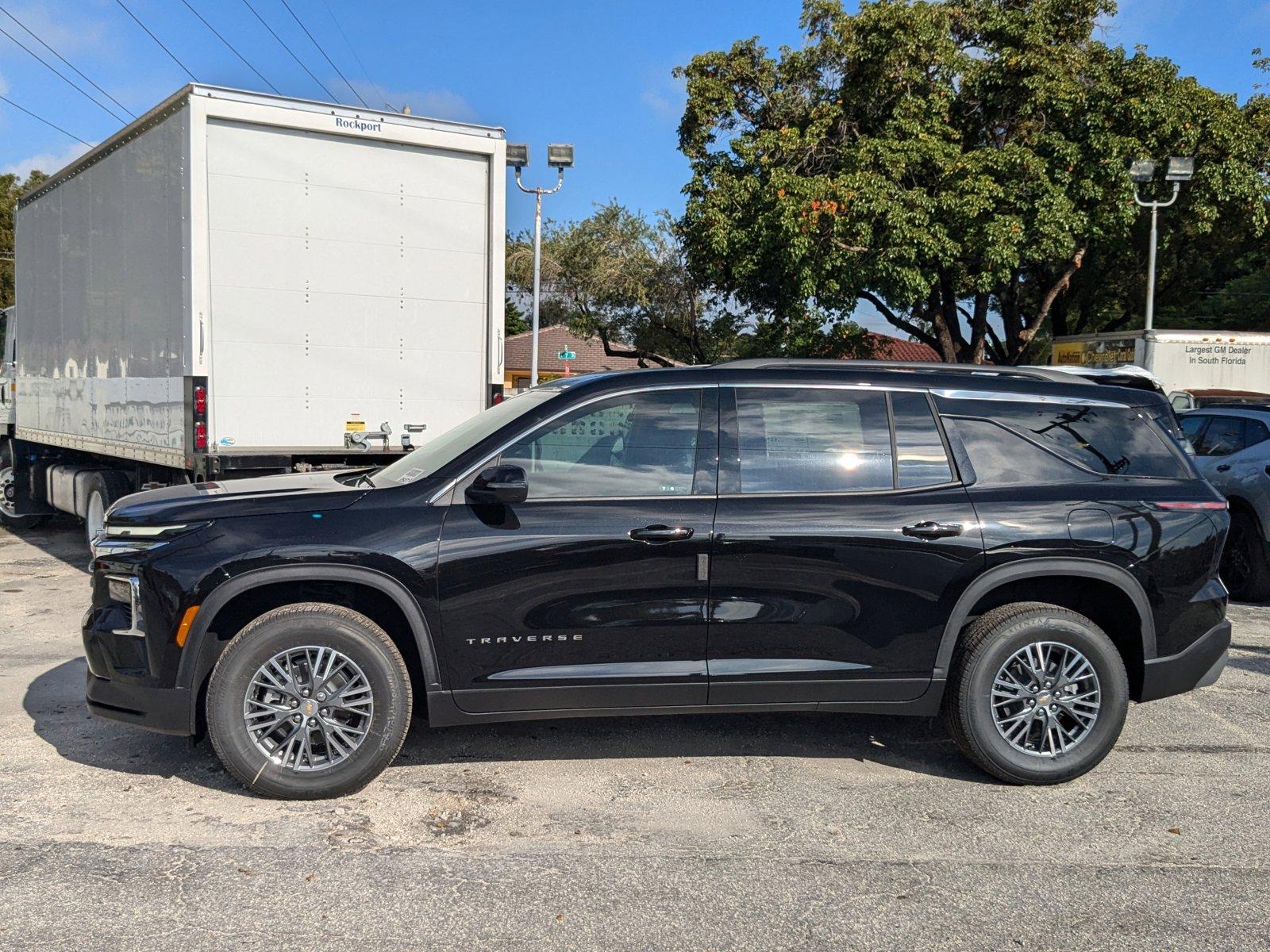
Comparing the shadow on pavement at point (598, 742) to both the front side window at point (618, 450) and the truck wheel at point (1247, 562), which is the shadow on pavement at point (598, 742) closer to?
the front side window at point (618, 450)

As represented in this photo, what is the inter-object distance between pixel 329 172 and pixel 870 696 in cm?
594

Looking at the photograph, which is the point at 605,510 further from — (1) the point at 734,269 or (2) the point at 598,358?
(2) the point at 598,358

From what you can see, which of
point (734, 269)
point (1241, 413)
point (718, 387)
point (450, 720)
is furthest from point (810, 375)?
point (734, 269)

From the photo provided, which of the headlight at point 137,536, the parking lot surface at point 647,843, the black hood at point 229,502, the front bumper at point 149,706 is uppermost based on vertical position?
the black hood at point 229,502

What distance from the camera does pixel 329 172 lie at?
27.0 feet

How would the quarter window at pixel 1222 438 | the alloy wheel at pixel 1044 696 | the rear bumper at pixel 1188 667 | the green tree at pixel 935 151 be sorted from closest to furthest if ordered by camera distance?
the alloy wheel at pixel 1044 696 < the rear bumper at pixel 1188 667 < the quarter window at pixel 1222 438 < the green tree at pixel 935 151

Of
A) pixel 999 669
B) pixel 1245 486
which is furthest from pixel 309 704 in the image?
pixel 1245 486

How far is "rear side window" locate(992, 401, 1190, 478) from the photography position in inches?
188

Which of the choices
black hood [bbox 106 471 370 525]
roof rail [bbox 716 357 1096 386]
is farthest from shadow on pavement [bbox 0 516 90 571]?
roof rail [bbox 716 357 1096 386]

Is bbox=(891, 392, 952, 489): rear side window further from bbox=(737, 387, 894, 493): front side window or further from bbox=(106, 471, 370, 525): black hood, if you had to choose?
bbox=(106, 471, 370, 525): black hood

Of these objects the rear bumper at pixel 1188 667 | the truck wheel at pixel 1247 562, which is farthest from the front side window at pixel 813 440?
the truck wheel at pixel 1247 562

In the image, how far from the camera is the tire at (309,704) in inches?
167

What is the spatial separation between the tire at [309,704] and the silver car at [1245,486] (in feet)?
24.0

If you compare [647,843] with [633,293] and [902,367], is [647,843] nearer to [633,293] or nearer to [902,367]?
[902,367]
